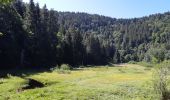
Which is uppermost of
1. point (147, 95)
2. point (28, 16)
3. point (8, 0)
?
point (28, 16)

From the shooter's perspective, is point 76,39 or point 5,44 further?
point 76,39

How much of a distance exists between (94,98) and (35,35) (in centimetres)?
7079

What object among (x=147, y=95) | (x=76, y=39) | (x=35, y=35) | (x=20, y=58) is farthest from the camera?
(x=76, y=39)

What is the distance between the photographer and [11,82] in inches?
2023

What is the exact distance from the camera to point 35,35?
4353 inches

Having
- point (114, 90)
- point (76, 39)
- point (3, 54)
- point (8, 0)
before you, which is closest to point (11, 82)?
point (114, 90)

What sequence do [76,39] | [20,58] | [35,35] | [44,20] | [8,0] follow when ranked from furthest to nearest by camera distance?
[76,39]
[44,20]
[35,35]
[20,58]
[8,0]

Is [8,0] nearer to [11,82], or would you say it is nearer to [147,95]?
[147,95]

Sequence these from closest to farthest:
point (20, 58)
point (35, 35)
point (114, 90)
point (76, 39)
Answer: point (114, 90), point (20, 58), point (35, 35), point (76, 39)

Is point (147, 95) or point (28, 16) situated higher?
point (28, 16)

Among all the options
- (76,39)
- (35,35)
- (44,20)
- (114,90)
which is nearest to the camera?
(114,90)

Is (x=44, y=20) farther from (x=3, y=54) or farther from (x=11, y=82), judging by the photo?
(x=11, y=82)

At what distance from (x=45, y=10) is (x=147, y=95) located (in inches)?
3731

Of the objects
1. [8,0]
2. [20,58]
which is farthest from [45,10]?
[8,0]
